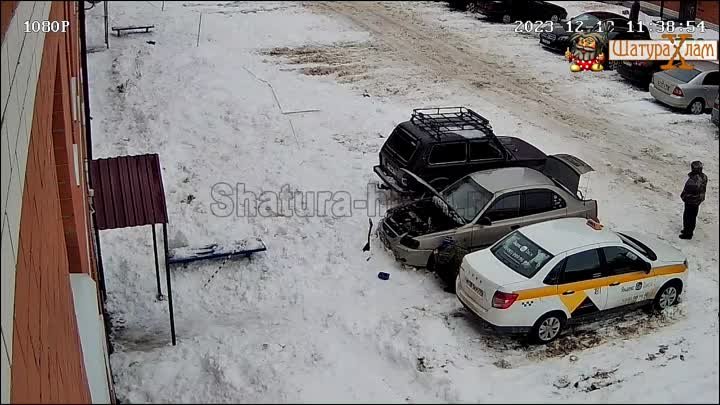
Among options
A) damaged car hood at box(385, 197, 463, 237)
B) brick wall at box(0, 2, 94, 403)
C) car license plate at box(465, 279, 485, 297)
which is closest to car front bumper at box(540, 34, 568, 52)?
damaged car hood at box(385, 197, 463, 237)

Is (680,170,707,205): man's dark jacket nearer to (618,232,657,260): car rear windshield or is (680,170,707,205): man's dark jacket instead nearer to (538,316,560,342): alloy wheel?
(618,232,657,260): car rear windshield

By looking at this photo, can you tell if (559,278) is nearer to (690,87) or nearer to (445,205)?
(445,205)

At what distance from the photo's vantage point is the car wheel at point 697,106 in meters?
14.7

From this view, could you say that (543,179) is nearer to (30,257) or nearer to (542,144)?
(542,144)

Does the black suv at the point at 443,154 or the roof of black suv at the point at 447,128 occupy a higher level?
the roof of black suv at the point at 447,128

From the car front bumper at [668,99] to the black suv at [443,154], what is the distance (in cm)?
475

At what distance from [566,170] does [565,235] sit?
2835 mm

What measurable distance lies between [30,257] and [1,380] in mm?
963

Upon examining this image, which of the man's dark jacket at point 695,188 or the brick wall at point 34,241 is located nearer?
the brick wall at point 34,241

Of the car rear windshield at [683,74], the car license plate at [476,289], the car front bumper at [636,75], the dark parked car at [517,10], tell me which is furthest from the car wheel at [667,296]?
the dark parked car at [517,10]

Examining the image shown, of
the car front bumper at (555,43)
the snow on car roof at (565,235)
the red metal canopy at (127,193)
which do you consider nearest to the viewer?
the red metal canopy at (127,193)

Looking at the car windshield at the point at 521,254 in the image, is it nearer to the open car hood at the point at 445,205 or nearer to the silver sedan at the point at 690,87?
the open car hood at the point at 445,205

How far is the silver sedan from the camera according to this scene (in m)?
14.6

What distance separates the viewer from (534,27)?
21.9m
